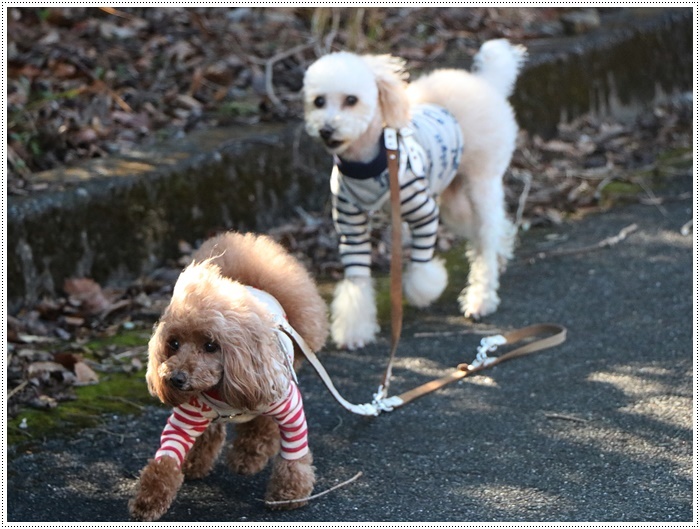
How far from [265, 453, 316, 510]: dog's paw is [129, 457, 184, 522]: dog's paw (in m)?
0.31

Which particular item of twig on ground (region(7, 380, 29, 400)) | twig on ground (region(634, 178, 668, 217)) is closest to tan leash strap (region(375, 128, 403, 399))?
twig on ground (region(7, 380, 29, 400))

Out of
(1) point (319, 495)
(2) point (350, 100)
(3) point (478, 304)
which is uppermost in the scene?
(2) point (350, 100)

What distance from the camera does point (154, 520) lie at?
2939 millimetres

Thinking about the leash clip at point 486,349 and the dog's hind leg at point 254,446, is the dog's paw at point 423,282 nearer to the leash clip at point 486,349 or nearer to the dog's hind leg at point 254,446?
the leash clip at point 486,349

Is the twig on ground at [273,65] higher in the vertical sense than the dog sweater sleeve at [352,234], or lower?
higher

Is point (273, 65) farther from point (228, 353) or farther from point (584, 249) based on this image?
point (228, 353)

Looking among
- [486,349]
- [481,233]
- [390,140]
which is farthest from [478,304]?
[390,140]

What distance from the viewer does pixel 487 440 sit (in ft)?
11.4

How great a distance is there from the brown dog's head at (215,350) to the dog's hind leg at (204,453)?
450mm

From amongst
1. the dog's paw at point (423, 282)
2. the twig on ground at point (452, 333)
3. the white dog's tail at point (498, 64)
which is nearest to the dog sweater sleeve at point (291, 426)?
the twig on ground at point (452, 333)

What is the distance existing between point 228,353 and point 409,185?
6.25 ft

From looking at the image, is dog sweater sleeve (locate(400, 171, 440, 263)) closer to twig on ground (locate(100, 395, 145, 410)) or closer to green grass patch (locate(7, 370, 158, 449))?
green grass patch (locate(7, 370, 158, 449))

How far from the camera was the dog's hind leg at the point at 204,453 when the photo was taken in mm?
3256

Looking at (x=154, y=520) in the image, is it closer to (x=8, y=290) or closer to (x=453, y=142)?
(x=8, y=290)
